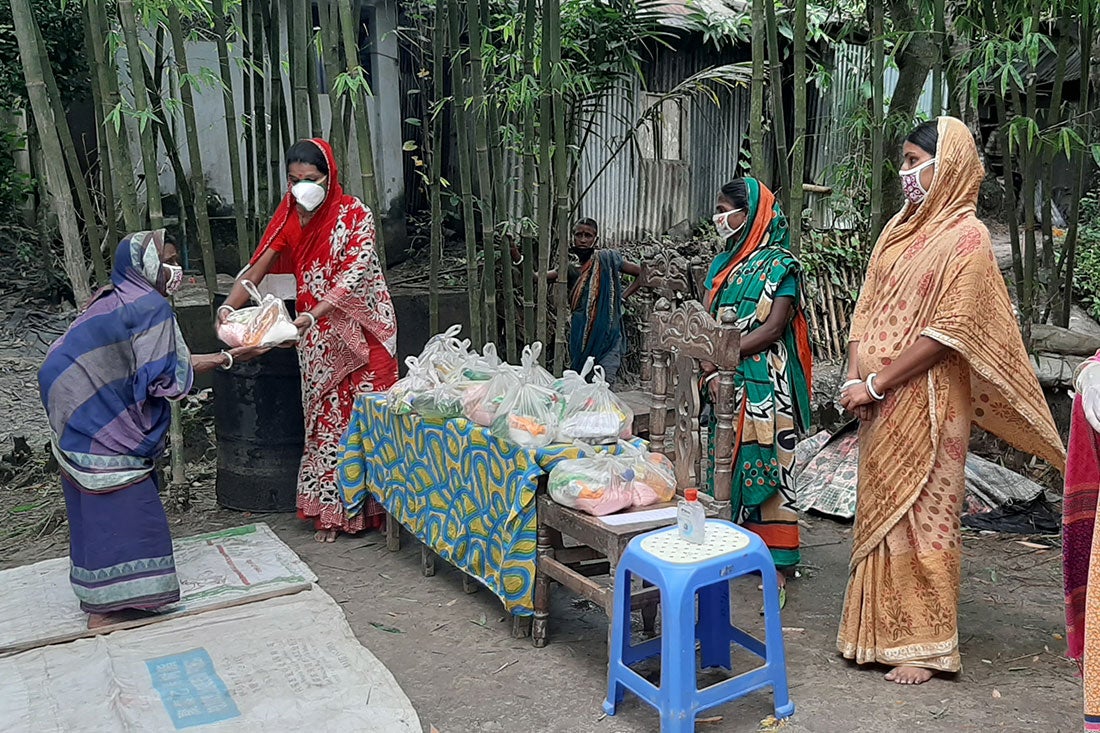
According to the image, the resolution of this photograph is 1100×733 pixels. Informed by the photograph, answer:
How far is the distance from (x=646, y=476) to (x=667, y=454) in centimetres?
35

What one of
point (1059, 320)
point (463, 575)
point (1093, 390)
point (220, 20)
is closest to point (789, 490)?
point (463, 575)

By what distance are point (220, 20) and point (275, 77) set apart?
533mm

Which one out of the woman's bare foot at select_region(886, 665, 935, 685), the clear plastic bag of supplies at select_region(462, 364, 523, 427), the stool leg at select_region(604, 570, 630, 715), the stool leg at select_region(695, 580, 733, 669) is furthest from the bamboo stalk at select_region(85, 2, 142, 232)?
the woman's bare foot at select_region(886, 665, 935, 685)

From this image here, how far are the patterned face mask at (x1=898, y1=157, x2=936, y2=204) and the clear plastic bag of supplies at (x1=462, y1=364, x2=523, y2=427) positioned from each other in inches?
56.5

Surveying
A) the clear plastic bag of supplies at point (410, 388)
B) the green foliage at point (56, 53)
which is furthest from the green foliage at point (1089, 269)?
the green foliage at point (56, 53)

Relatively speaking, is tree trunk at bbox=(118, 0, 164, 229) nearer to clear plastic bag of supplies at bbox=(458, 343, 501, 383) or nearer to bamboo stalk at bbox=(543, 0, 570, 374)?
clear plastic bag of supplies at bbox=(458, 343, 501, 383)

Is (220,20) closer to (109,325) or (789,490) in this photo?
(109,325)

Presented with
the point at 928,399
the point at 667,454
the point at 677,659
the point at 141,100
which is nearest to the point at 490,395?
the point at 667,454

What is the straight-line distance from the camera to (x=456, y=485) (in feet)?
12.0

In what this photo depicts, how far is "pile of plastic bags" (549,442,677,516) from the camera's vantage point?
303cm

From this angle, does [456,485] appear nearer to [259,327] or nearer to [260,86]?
[259,327]

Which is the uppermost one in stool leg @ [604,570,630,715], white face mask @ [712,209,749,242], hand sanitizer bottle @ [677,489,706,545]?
white face mask @ [712,209,749,242]

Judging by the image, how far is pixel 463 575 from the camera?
13.4 feet

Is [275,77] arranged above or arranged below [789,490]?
above
